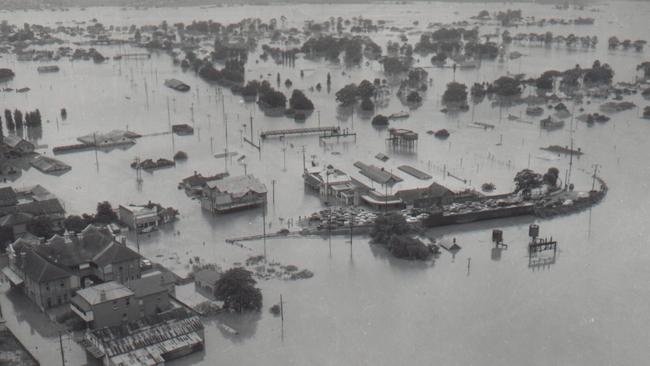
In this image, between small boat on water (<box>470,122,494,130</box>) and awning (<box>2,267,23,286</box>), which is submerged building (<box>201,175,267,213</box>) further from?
small boat on water (<box>470,122,494,130</box>)

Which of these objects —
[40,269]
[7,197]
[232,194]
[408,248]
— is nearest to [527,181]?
[408,248]

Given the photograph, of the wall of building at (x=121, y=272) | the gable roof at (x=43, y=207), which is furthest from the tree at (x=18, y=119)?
the wall of building at (x=121, y=272)

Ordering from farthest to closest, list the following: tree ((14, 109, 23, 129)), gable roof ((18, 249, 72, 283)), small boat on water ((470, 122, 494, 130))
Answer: small boat on water ((470, 122, 494, 130)), tree ((14, 109, 23, 129)), gable roof ((18, 249, 72, 283))

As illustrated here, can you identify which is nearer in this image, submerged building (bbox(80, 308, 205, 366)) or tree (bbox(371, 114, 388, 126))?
submerged building (bbox(80, 308, 205, 366))

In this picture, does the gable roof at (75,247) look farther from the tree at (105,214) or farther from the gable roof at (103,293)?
the tree at (105,214)

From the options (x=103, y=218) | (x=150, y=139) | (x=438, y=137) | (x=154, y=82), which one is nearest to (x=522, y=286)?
(x=103, y=218)

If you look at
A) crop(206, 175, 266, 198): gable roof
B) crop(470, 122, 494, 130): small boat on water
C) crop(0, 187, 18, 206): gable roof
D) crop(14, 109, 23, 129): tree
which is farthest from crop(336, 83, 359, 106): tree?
crop(0, 187, 18, 206): gable roof
